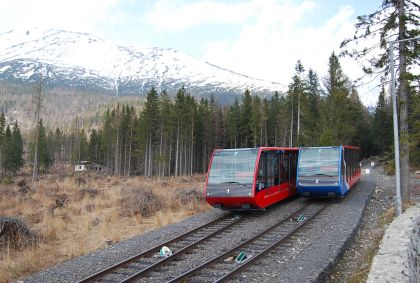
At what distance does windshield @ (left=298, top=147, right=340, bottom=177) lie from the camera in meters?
18.2

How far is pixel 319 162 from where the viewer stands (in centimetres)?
1858

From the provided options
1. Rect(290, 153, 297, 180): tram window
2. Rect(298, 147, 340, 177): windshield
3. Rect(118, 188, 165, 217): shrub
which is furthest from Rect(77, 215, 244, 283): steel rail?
Rect(290, 153, 297, 180): tram window

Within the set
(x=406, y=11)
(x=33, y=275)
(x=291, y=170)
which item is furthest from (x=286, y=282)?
(x=406, y=11)

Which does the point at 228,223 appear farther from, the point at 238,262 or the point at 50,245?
the point at 50,245

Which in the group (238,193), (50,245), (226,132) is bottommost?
(50,245)

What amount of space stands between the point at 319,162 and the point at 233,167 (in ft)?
18.2

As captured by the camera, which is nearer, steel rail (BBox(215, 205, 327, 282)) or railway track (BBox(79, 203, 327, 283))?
steel rail (BBox(215, 205, 327, 282))

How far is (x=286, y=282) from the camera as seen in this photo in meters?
7.64

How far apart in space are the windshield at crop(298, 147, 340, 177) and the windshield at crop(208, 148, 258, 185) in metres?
4.48

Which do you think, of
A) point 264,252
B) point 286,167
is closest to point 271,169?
point 286,167

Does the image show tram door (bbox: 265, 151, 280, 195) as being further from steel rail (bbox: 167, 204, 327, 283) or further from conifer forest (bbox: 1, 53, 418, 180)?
conifer forest (bbox: 1, 53, 418, 180)

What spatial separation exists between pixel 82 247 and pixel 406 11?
15373 millimetres

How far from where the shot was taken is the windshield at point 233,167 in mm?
14672

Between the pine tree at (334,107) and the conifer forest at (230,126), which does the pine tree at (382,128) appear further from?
the pine tree at (334,107)
